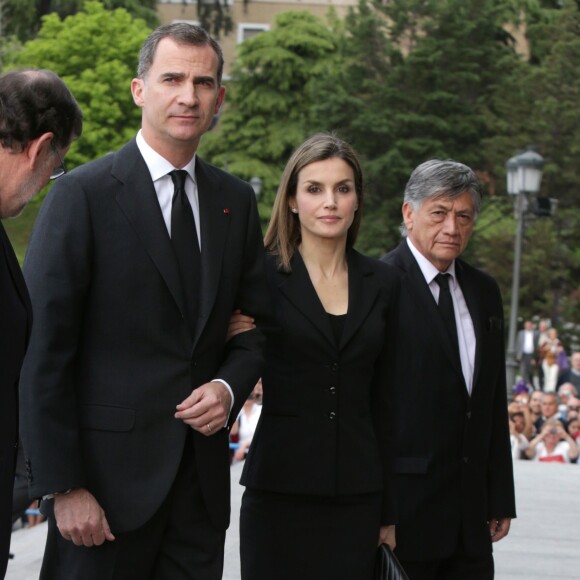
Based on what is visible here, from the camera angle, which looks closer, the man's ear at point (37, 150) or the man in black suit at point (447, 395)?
the man's ear at point (37, 150)

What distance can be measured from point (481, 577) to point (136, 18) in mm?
50564

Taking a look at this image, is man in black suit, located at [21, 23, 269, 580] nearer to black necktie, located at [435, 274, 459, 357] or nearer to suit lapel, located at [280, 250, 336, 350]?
suit lapel, located at [280, 250, 336, 350]

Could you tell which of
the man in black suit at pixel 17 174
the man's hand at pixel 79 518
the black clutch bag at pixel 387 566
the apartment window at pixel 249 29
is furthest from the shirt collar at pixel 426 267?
the apartment window at pixel 249 29

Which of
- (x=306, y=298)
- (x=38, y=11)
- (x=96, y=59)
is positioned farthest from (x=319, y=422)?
(x=38, y=11)

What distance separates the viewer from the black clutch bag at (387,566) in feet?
15.1

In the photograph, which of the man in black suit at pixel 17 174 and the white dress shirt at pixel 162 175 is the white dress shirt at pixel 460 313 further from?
the man in black suit at pixel 17 174

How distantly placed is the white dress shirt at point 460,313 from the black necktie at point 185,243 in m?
1.49

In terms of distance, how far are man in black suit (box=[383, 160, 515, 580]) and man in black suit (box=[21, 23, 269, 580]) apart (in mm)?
1135

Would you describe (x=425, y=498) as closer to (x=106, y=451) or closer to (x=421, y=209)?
(x=421, y=209)

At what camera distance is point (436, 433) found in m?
5.27

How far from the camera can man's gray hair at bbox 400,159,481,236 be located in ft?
17.9

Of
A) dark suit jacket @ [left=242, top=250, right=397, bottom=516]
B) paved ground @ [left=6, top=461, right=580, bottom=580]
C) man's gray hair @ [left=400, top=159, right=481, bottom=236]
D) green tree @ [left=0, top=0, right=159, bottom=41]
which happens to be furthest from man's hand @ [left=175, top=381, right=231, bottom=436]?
green tree @ [left=0, top=0, right=159, bottom=41]

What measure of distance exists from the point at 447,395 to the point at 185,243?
153 centimetres

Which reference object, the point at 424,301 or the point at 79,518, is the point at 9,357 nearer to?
the point at 79,518
